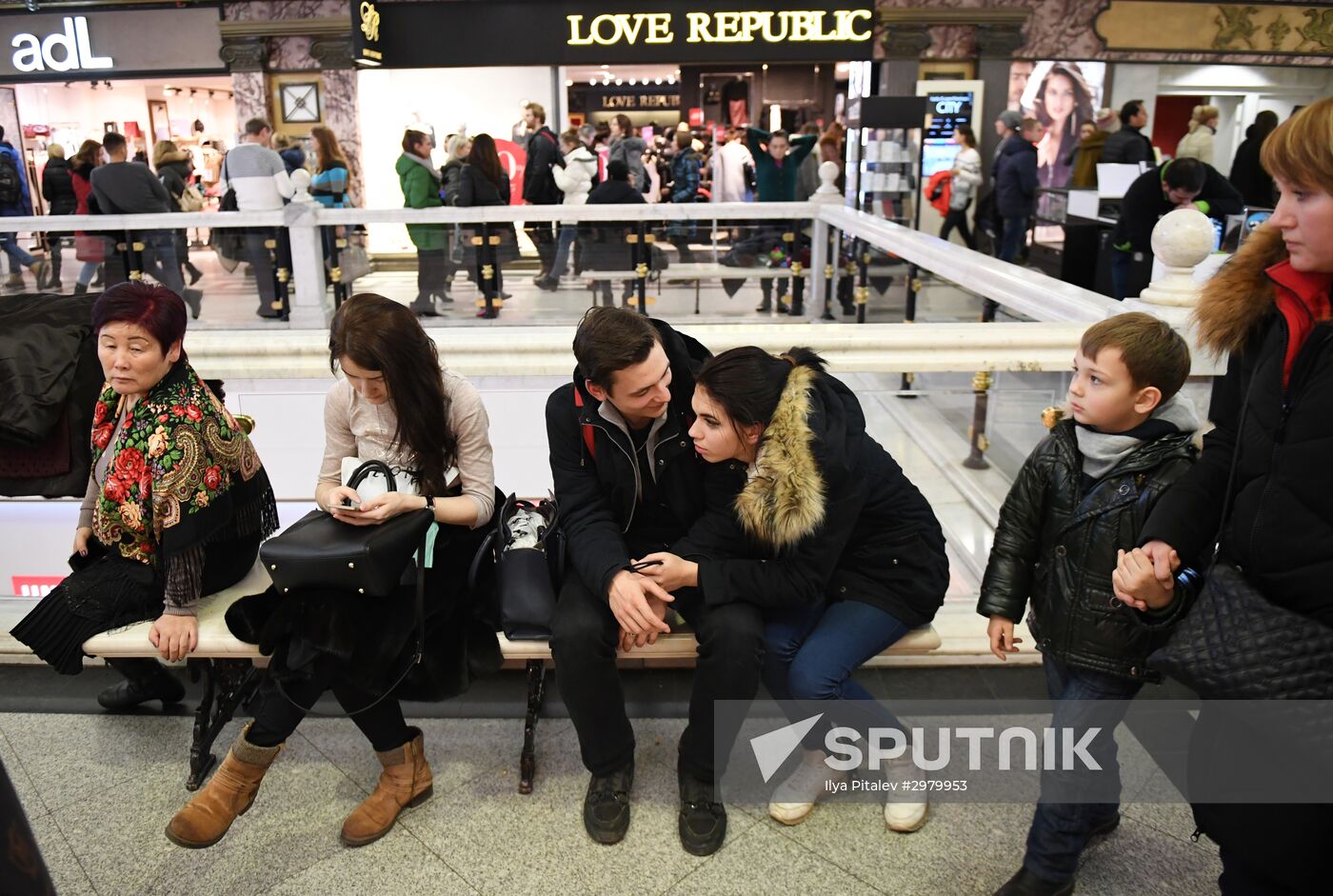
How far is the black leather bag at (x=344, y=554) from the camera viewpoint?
2.06 metres

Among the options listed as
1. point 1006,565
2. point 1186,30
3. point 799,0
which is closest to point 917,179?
point 799,0

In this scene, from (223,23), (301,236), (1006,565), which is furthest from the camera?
(223,23)

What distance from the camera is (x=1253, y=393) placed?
60.3 inches

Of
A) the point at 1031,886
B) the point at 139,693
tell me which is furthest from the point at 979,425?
the point at 139,693

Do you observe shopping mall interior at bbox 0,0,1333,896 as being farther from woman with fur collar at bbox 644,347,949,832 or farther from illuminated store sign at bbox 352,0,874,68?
illuminated store sign at bbox 352,0,874,68

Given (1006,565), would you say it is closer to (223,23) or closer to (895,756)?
(895,756)

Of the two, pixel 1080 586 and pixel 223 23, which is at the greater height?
pixel 223 23

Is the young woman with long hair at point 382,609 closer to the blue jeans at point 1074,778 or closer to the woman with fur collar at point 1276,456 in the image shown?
the blue jeans at point 1074,778

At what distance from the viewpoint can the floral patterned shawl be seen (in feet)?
7.36

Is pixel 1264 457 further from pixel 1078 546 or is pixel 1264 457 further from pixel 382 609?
pixel 382 609

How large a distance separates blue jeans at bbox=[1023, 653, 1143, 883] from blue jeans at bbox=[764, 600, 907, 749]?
0.40m

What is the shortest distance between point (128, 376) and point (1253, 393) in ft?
7.26

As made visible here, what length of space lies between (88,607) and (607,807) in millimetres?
1293

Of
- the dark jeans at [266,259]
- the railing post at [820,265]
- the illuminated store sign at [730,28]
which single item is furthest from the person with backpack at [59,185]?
the railing post at [820,265]
